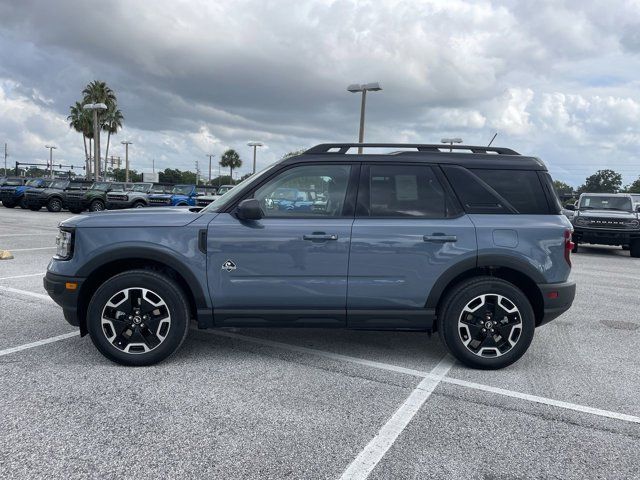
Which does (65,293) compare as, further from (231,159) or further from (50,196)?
(231,159)

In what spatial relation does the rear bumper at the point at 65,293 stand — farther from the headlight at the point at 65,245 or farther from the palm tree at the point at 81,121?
the palm tree at the point at 81,121

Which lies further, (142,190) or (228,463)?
(142,190)

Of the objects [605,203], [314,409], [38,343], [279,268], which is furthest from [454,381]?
[605,203]

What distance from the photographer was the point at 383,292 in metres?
4.03

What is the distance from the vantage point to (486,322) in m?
4.11

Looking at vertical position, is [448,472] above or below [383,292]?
below

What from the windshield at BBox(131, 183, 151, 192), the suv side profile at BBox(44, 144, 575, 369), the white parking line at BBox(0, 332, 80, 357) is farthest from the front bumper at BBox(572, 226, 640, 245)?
the windshield at BBox(131, 183, 151, 192)

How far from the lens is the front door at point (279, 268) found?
3.96m

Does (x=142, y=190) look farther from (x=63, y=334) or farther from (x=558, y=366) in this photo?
(x=558, y=366)

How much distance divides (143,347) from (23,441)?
124 centimetres

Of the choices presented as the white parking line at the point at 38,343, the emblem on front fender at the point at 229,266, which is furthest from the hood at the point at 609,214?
the white parking line at the point at 38,343

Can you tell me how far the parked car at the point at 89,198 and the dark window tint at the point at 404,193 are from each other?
23.2 metres

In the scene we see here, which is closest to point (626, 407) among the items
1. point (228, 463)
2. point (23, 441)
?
point (228, 463)

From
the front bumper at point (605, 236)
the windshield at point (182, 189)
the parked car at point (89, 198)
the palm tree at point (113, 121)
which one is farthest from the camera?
the palm tree at point (113, 121)
